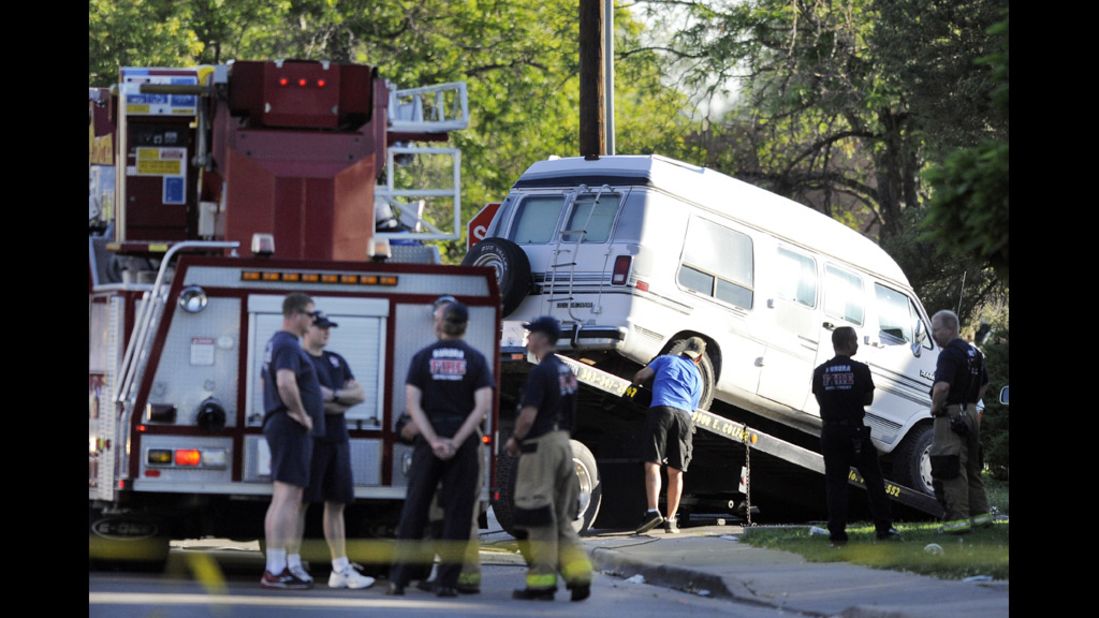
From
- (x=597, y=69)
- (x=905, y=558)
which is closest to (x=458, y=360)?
(x=905, y=558)

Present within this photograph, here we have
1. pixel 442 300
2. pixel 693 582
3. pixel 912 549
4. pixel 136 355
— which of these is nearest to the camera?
pixel 136 355

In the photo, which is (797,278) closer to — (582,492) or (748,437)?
(748,437)

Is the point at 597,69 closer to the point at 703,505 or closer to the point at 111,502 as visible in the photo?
the point at 703,505

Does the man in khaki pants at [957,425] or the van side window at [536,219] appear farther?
the van side window at [536,219]

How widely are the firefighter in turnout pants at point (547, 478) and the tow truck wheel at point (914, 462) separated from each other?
7495 millimetres

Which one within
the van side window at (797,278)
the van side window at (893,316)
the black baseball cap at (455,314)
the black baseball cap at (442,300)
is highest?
the van side window at (797,278)

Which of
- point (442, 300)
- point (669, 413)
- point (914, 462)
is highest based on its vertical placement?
point (442, 300)

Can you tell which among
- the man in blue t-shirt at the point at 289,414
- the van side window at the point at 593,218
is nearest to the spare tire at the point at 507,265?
the van side window at the point at 593,218

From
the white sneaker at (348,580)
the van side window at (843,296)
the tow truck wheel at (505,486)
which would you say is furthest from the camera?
the van side window at (843,296)

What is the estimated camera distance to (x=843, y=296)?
1784cm

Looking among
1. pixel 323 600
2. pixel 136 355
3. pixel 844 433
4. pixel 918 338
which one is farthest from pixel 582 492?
pixel 136 355

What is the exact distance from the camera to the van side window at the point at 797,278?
17188 mm

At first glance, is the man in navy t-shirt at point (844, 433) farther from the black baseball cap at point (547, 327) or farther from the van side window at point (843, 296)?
the black baseball cap at point (547, 327)

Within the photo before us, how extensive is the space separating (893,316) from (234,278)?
28.1 feet
